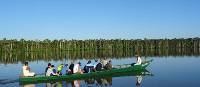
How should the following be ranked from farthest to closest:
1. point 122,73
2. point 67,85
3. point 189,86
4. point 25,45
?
point 25,45
point 122,73
point 67,85
point 189,86

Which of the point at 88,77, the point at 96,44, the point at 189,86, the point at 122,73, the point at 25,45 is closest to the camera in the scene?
the point at 189,86

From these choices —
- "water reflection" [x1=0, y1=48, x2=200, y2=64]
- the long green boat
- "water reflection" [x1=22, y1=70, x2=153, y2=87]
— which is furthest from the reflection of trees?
"water reflection" [x1=22, y1=70, x2=153, y2=87]

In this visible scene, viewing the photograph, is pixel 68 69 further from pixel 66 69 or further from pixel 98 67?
pixel 98 67

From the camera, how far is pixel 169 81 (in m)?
30.1

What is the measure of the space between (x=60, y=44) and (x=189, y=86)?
85.0 meters

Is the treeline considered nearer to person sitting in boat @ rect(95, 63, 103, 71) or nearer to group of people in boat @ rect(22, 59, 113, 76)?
group of people in boat @ rect(22, 59, 113, 76)

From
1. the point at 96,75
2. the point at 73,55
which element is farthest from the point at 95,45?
the point at 96,75

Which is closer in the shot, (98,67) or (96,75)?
(96,75)

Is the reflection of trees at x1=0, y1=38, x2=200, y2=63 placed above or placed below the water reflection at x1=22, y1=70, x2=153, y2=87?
above

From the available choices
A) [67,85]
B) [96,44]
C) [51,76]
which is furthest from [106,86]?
[96,44]

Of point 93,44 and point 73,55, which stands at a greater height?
point 93,44

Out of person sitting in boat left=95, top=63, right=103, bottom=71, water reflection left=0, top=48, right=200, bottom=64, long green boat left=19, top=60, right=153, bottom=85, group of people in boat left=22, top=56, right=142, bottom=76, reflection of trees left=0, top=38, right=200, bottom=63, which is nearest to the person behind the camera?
group of people in boat left=22, top=56, right=142, bottom=76

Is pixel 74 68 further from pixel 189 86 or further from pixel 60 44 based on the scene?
pixel 60 44

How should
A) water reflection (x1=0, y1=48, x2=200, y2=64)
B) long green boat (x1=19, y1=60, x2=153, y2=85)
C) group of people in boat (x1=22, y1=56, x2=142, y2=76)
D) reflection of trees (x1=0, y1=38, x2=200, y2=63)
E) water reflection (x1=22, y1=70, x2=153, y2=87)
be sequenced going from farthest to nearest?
1. reflection of trees (x1=0, y1=38, x2=200, y2=63)
2. water reflection (x1=0, y1=48, x2=200, y2=64)
3. long green boat (x1=19, y1=60, x2=153, y2=85)
4. group of people in boat (x1=22, y1=56, x2=142, y2=76)
5. water reflection (x1=22, y1=70, x2=153, y2=87)
